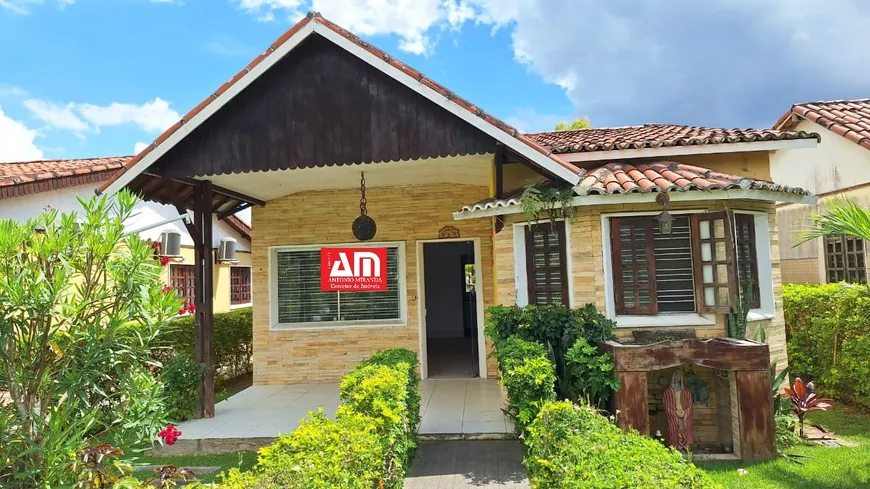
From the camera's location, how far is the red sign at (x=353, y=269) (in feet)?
30.9

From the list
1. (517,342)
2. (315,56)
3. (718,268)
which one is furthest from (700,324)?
(315,56)

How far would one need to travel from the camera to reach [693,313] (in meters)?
6.36

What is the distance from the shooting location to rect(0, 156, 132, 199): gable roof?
365 inches

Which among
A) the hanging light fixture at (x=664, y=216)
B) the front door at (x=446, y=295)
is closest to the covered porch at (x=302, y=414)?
the hanging light fixture at (x=664, y=216)

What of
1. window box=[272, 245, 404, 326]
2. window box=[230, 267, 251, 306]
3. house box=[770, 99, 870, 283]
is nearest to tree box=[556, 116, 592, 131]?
house box=[770, 99, 870, 283]

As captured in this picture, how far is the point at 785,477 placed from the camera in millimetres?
4715

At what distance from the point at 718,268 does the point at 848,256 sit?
642cm

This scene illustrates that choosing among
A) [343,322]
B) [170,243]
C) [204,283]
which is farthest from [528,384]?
[170,243]

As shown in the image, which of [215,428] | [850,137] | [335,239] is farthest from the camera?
[335,239]

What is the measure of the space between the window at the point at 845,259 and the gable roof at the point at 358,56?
7.84m

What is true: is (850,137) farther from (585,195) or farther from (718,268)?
(585,195)

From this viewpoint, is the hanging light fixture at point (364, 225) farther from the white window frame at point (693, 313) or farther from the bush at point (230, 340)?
the white window frame at point (693, 313)

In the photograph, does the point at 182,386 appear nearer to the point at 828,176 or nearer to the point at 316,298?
the point at 316,298

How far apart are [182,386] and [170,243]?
5.89m
